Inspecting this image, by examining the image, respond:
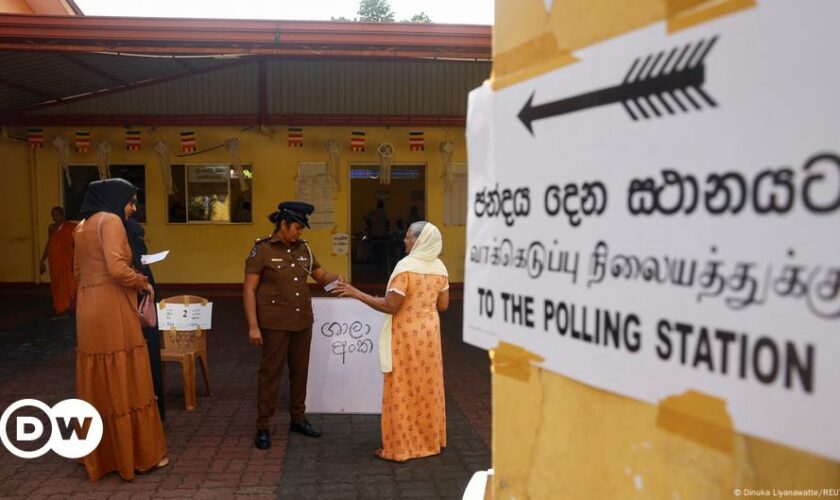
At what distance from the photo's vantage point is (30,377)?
6715mm

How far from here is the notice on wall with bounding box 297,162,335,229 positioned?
12461 mm

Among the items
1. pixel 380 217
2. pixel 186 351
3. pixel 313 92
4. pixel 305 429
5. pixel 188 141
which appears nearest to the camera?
A: pixel 305 429

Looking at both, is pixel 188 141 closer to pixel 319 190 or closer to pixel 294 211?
pixel 319 190

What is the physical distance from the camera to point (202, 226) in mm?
12508

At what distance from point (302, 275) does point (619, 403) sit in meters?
3.83

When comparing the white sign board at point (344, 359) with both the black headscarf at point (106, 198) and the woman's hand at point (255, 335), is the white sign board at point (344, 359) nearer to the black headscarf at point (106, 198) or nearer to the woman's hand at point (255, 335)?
the woman's hand at point (255, 335)

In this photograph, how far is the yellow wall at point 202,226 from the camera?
12.4 m

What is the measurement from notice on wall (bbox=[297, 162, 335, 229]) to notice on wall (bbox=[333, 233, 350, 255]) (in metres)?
0.25

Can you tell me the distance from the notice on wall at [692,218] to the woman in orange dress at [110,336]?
3419 mm

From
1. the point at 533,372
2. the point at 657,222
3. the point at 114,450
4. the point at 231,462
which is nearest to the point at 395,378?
the point at 231,462

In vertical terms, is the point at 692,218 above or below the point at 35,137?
below

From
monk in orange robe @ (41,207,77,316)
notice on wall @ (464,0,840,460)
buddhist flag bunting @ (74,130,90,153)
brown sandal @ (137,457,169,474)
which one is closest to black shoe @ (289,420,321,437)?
brown sandal @ (137,457,169,474)

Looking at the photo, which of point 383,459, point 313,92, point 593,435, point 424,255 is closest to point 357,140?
point 313,92

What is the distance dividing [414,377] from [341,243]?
8255 mm
